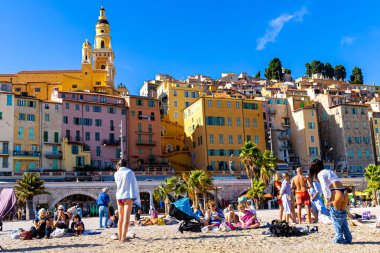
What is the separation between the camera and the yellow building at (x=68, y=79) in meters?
74.4

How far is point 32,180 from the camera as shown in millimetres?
44438

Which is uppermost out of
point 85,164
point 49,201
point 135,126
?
point 135,126

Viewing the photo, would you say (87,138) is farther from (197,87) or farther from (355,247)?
(355,247)

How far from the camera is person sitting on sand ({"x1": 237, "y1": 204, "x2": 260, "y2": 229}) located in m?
14.7

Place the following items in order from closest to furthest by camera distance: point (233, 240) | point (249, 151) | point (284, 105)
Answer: point (233, 240) → point (249, 151) → point (284, 105)

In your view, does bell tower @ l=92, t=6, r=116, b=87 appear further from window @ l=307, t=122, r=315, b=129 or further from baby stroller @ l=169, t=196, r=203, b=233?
baby stroller @ l=169, t=196, r=203, b=233

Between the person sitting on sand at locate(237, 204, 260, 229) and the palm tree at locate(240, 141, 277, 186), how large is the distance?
125 ft

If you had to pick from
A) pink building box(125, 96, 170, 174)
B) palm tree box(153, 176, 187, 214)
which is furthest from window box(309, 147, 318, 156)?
palm tree box(153, 176, 187, 214)

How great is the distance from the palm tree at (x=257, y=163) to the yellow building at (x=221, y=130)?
34.5 feet

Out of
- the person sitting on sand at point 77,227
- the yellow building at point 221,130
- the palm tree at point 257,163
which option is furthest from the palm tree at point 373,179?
the person sitting on sand at point 77,227

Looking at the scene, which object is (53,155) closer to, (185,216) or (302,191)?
(185,216)

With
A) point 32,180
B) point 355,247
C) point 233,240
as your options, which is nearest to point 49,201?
point 32,180

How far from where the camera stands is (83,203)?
1948 inches

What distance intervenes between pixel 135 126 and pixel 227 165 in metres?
14.5
